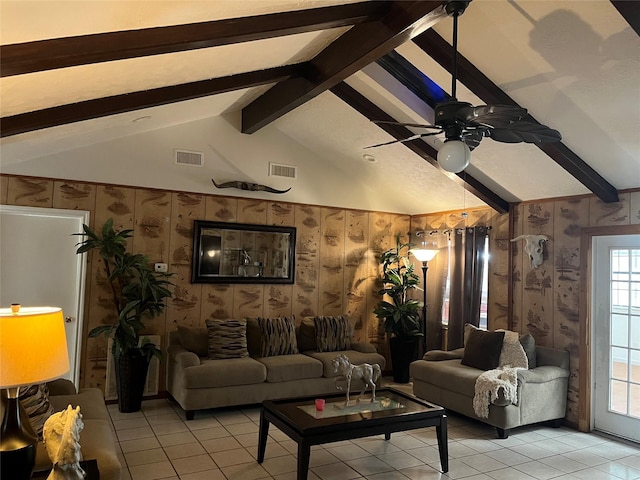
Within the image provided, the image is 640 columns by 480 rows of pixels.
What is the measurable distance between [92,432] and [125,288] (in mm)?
2312

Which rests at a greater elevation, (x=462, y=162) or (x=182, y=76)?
(x=182, y=76)

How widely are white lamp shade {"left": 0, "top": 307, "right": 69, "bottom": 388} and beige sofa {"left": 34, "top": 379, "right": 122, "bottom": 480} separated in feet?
2.86

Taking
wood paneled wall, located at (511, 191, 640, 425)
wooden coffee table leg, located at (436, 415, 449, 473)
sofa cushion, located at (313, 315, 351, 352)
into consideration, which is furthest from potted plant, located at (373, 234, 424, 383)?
wooden coffee table leg, located at (436, 415, 449, 473)

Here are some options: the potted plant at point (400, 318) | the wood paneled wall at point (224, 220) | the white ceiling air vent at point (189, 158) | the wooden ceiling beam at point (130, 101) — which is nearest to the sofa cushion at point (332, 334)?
the wood paneled wall at point (224, 220)

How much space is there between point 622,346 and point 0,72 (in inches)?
210

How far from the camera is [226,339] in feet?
17.5

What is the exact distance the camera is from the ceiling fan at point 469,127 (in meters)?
2.71

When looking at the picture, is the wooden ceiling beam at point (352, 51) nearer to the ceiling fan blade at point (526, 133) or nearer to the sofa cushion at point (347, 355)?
the ceiling fan blade at point (526, 133)

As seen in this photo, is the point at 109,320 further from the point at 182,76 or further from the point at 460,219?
the point at 460,219

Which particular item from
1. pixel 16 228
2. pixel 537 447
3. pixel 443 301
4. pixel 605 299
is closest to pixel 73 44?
pixel 16 228

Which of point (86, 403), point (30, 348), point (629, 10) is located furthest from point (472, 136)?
point (86, 403)

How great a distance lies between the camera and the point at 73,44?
2.38 m

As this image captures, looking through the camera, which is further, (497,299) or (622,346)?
(497,299)

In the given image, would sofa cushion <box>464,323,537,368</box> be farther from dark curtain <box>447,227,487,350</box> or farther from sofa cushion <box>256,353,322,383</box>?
sofa cushion <box>256,353,322,383</box>
